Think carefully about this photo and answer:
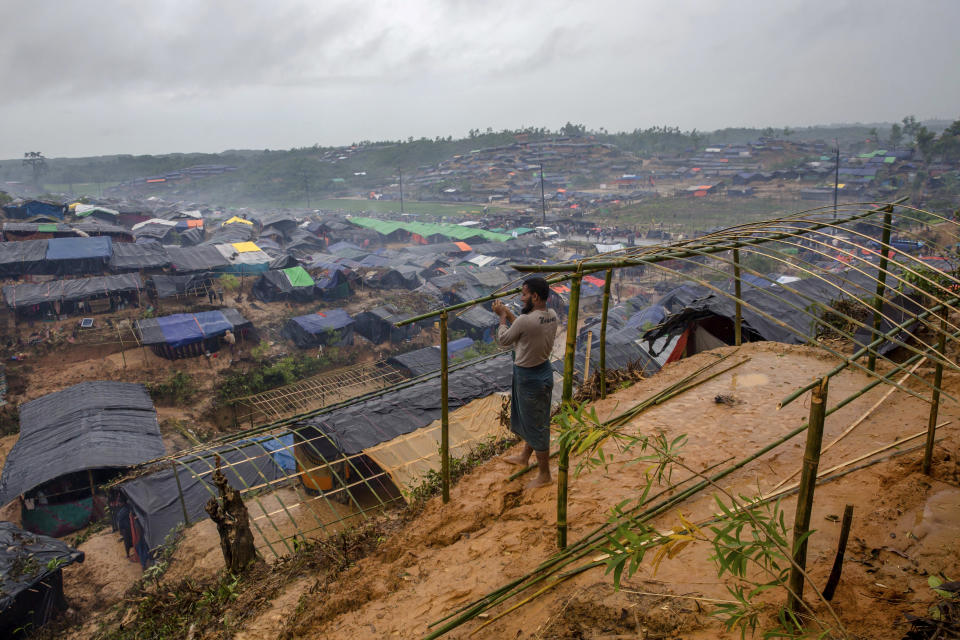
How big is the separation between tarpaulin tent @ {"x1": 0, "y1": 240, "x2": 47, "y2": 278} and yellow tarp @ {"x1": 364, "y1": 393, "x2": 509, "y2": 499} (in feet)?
69.7

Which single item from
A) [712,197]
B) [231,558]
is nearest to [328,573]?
[231,558]

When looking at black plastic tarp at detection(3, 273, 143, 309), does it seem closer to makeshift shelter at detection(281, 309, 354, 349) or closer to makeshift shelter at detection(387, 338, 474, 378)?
makeshift shelter at detection(281, 309, 354, 349)

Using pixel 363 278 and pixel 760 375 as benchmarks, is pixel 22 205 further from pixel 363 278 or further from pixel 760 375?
pixel 760 375

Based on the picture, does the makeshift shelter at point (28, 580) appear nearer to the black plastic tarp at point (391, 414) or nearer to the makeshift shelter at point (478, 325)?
the black plastic tarp at point (391, 414)

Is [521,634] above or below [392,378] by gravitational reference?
above

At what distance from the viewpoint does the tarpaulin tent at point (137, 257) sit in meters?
22.5

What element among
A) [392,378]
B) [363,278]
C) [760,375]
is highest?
[760,375]

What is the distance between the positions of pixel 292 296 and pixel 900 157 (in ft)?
167

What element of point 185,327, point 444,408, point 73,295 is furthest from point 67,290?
point 444,408

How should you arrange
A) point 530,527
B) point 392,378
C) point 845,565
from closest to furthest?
point 845,565, point 530,527, point 392,378

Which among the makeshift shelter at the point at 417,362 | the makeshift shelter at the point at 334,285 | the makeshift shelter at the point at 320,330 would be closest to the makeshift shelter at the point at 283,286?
the makeshift shelter at the point at 334,285

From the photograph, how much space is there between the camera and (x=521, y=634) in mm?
2469

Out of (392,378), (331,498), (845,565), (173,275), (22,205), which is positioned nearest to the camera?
(845,565)

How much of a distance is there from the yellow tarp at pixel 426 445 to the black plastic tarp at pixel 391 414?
0.24m
